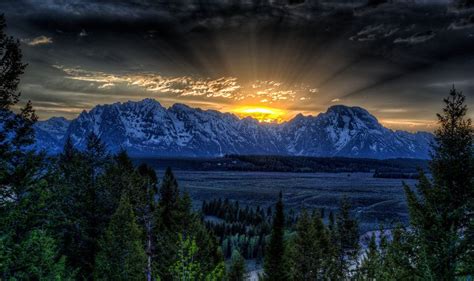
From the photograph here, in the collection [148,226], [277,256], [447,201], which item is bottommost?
[277,256]

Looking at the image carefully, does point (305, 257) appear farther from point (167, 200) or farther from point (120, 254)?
point (120, 254)

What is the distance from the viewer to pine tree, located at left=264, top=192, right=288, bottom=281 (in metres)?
25.7

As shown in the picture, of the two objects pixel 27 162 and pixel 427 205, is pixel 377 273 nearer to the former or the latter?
pixel 427 205

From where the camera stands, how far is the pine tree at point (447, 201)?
40.7ft

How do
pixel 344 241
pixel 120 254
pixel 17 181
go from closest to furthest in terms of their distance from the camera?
pixel 17 181 < pixel 120 254 < pixel 344 241

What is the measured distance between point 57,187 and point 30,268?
603 centimetres

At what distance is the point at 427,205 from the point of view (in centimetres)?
1356

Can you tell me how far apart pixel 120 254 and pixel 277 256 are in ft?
39.7

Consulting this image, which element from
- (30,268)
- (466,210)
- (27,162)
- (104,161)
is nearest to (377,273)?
(466,210)

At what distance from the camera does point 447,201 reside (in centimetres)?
1320

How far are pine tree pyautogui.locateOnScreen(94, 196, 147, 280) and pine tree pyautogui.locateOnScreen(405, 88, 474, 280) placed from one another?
598 inches

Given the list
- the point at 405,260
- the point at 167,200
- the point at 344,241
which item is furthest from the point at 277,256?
the point at 405,260

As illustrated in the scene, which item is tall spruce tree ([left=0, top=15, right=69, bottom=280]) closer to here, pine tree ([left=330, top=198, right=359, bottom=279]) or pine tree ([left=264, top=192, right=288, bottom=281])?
pine tree ([left=264, top=192, right=288, bottom=281])

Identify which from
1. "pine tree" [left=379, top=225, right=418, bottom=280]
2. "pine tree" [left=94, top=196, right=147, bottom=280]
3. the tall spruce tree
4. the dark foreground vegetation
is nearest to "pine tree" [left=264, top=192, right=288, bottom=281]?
the dark foreground vegetation
